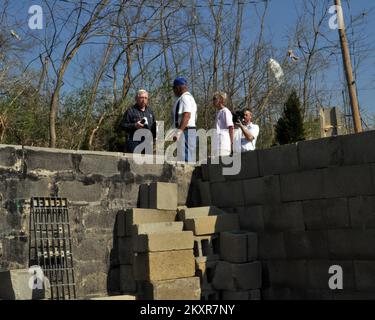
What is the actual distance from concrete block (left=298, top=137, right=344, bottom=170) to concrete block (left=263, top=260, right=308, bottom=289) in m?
1.17

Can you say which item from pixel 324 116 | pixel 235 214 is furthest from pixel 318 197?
pixel 324 116

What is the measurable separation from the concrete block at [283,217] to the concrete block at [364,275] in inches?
33.2

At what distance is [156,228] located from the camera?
6918 millimetres

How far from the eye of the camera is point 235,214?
7469 mm

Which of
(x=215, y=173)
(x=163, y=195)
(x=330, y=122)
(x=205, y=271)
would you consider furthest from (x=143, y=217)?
(x=330, y=122)

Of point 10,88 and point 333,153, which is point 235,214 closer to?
point 333,153

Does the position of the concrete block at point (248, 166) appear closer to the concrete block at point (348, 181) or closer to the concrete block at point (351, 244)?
the concrete block at point (348, 181)

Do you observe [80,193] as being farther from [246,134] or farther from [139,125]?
[246,134]

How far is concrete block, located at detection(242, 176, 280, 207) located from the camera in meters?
7.13

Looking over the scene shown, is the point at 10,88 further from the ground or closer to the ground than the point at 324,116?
further from the ground

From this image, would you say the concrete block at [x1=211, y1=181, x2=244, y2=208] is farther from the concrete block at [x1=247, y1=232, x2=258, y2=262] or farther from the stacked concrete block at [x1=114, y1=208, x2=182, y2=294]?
the stacked concrete block at [x1=114, y1=208, x2=182, y2=294]

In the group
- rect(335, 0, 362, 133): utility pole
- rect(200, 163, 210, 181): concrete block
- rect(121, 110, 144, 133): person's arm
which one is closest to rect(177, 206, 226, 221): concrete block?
rect(200, 163, 210, 181): concrete block
